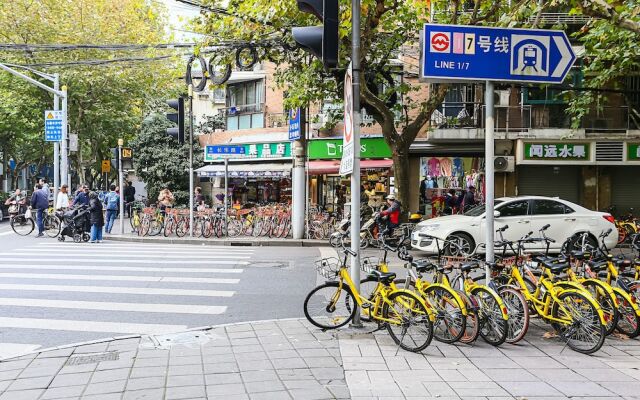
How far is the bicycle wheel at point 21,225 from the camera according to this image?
19781 millimetres

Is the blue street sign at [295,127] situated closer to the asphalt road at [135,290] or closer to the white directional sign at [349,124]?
the asphalt road at [135,290]

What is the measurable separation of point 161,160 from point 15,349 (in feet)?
76.3

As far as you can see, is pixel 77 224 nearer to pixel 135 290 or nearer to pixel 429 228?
pixel 135 290

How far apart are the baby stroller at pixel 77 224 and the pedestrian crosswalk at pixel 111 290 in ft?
8.23

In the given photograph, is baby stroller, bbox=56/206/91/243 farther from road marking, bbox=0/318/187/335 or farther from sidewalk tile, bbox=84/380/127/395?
sidewalk tile, bbox=84/380/127/395

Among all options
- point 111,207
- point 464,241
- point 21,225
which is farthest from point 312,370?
point 21,225

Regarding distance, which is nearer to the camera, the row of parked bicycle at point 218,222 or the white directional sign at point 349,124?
the white directional sign at point 349,124

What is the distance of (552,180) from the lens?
20.9 metres

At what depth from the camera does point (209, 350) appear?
6094 mm

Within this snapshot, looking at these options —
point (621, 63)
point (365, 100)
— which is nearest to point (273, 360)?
point (365, 100)

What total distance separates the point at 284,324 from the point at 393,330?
1564 mm

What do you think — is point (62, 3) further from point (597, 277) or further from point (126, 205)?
point (597, 277)

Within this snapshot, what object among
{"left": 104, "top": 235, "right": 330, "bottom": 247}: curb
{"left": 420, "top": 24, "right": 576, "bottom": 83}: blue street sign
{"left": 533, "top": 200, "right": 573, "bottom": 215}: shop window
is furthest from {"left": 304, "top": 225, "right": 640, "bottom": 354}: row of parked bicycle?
{"left": 104, "top": 235, "right": 330, "bottom": 247}: curb

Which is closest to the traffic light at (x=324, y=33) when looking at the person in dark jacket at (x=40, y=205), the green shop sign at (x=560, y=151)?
the green shop sign at (x=560, y=151)
